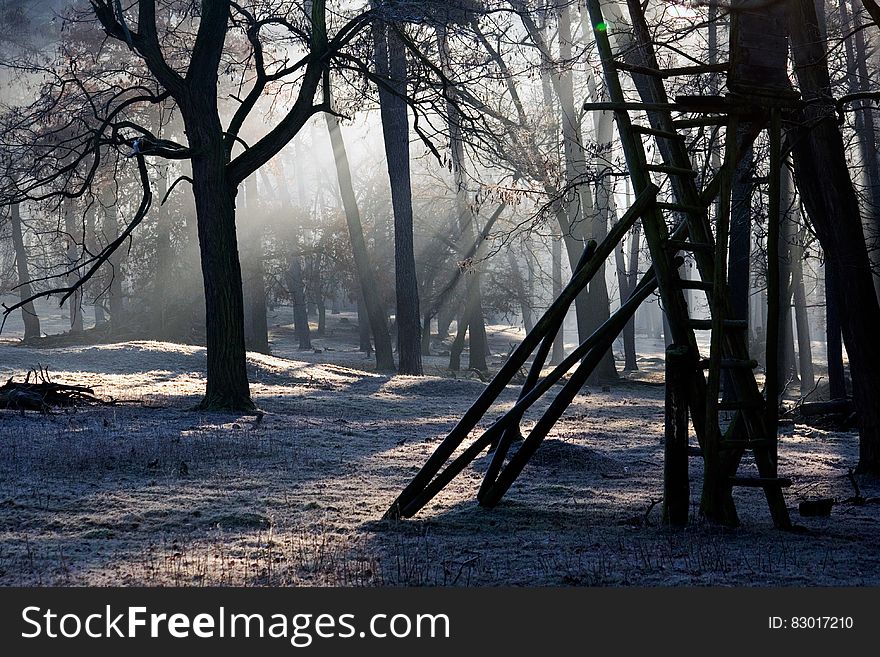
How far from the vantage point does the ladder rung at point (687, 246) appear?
6418 millimetres

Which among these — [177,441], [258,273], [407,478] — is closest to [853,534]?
[407,478]

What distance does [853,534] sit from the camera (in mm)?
6664

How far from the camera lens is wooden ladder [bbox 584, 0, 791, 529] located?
20.8ft

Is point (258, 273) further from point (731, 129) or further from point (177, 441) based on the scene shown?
point (731, 129)

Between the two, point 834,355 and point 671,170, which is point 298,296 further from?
point 671,170

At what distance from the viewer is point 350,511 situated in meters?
7.36

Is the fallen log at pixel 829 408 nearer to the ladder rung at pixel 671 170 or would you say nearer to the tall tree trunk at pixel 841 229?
the tall tree trunk at pixel 841 229

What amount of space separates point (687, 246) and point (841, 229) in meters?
3.58

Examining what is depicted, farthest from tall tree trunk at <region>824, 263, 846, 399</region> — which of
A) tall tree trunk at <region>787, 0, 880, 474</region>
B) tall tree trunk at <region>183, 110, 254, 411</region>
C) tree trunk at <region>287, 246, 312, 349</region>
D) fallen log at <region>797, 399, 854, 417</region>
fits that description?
tree trunk at <region>287, 246, 312, 349</region>

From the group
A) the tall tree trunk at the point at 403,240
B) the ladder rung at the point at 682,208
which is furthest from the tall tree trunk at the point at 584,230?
the ladder rung at the point at 682,208

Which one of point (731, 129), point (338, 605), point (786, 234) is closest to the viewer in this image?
point (338, 605)

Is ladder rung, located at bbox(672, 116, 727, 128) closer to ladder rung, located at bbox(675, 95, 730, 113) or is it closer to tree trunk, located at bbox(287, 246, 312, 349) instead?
ladder rung, located at bbox(675, 95, 730, 113)

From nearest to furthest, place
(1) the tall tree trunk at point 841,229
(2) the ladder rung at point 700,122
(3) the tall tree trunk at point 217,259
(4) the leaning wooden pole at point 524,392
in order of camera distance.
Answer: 1. (2) the ladder rung at point 700,122
2. (4) the leaning wooden pole at point 524,392
3. (1) the tall tree trunk at point 841,229
4. (3) the tall tree trunk at point 217,259

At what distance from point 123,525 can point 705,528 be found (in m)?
4.06
